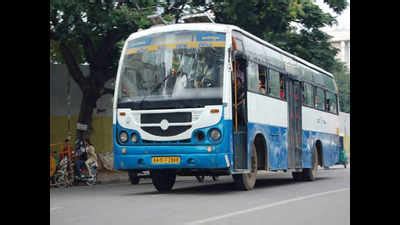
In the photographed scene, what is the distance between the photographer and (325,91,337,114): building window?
23469mm

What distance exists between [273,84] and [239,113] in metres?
2.51

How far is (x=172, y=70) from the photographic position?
14.6 m

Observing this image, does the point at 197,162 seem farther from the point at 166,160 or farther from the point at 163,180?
the point at 163,180

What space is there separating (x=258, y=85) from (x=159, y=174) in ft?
9.49

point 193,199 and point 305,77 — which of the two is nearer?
point 193,199

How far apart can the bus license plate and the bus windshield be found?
1.00 m

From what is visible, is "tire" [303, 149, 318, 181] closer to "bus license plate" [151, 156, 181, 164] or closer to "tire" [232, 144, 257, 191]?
"tire" [232, 144, 257, 191]

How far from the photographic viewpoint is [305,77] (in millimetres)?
20578

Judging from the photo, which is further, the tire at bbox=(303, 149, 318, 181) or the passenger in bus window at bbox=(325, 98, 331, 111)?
the passenger in bus window at bbox=(325, 98, 331, 111)

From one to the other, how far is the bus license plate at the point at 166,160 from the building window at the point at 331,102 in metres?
10.1

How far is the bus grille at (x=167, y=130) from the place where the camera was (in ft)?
46.9

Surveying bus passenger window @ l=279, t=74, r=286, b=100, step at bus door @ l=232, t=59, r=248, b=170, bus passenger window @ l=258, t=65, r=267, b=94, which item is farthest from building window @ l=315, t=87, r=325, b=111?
step at bus door @ l=232, t=59, r=248, b=170

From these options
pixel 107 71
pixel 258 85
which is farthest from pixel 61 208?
pixel 107 71
